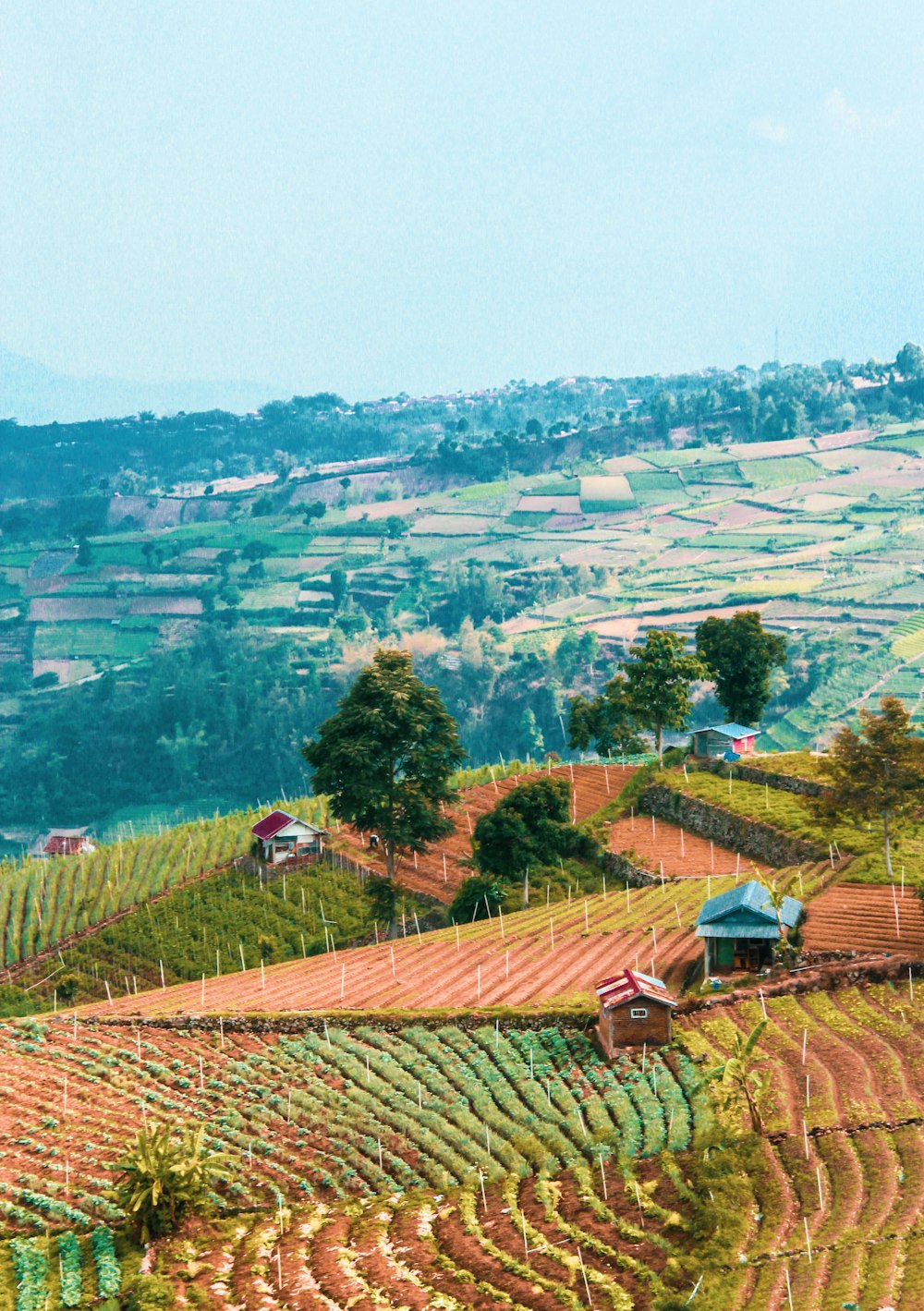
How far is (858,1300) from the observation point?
84.0 feet

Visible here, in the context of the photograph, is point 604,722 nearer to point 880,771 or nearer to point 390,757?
point 390,757

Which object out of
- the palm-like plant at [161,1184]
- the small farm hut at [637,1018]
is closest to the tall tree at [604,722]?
the small farm hut at [637,1018]

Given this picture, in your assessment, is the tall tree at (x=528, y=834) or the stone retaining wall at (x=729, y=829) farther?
the tall tree at (x=528, y=834)

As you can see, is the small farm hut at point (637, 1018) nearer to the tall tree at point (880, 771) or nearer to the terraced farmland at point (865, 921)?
the terraced farmland at point (865, 921)

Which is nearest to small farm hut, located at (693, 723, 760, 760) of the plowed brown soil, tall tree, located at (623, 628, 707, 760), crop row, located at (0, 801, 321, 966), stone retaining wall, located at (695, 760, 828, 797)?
stone retaining wall, located at (695, 760, 828, 797)

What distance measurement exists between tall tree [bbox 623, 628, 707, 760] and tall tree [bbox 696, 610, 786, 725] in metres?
1.70

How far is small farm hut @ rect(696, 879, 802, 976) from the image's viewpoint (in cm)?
4369

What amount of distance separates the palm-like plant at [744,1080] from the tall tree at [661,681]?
38.8m

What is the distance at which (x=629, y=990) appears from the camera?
3866cm

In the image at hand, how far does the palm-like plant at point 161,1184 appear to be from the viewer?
1203 inches

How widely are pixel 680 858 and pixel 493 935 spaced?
34.6 ft

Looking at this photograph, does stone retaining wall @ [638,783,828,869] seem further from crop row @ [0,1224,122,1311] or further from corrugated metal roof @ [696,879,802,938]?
crop row @ [0,1224,122,1311]

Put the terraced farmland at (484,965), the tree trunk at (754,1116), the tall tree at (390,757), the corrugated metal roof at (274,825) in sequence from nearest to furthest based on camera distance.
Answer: the tree trunk at (754,1116) → the terraced farmland at (484,965) → the tall tree at (390,757) → the corrugated metal roof at (274,825)

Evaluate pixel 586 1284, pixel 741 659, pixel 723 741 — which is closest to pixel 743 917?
pixel 586 1284
